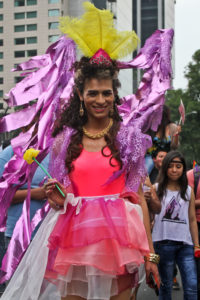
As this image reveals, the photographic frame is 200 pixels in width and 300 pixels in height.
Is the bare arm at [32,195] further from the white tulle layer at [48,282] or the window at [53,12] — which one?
the window at [53,12]

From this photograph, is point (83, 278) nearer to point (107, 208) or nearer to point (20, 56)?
point (107, 208)

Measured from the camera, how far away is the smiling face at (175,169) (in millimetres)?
5859

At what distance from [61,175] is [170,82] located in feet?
4.37

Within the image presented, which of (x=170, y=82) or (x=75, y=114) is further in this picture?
(x=170, y=82)

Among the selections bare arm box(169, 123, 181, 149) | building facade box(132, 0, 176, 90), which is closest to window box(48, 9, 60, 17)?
building facade box(132, 0, 176, 90)

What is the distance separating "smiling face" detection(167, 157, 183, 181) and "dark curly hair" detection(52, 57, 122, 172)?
2323 mm

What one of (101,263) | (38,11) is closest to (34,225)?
(101,263)

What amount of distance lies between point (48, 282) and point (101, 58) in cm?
135

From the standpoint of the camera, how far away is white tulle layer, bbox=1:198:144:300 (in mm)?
3088

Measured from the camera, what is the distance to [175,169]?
5.87 metres

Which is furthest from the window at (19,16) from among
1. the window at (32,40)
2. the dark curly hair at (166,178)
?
the dark curly hair at (166,178)

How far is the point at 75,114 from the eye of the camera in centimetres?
358

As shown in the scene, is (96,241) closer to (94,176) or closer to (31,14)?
(94,176)

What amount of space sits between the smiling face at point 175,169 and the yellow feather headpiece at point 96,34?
2445 millimetres
